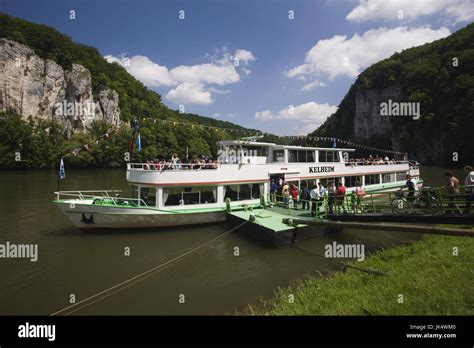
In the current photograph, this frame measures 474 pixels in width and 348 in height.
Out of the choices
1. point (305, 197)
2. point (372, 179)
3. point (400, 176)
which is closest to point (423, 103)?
point (400, 176)

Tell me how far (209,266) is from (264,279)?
2303 mm

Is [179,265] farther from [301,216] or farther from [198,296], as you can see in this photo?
[301,216]

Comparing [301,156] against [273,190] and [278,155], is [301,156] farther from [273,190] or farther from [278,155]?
[273,190]

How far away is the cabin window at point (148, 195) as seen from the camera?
47.6 ft

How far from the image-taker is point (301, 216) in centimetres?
1430

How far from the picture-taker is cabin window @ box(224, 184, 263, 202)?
16297mm

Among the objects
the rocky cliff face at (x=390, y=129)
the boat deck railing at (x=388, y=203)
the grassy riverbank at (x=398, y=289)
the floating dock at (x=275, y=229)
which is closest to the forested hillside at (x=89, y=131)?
the floating dock at (x=275, y=229)

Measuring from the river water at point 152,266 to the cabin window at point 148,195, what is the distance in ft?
4.97

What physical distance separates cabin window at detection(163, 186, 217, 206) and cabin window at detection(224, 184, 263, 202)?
92 cm

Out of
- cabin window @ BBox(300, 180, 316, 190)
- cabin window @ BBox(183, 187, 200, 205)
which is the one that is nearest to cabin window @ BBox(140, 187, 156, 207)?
cabin window @ BBox(183, 187, 200, 205)

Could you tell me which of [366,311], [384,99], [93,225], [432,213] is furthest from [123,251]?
[384,99]

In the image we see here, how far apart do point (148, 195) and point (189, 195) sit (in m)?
2.16

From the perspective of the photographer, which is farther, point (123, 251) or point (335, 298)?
point (123, 251)

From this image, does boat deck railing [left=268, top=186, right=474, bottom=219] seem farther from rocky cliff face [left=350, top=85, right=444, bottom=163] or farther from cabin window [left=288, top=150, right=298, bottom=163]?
rocky cliff face [left=350, top=85, right=444, bottom=163]
